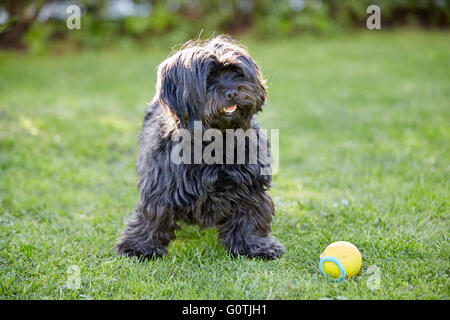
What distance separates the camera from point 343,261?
10.5ft

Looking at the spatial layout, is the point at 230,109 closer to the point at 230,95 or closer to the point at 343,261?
the point at 230,95

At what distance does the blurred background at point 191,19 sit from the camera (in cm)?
1323

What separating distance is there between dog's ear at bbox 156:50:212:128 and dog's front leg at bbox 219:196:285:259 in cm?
88

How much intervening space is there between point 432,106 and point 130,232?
5.96 metres

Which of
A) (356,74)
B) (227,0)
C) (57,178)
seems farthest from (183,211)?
(227,0)

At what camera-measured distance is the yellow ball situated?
3211 mm

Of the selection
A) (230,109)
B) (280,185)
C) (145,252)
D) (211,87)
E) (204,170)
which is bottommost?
(145,252)

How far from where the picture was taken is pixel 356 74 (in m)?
10.5

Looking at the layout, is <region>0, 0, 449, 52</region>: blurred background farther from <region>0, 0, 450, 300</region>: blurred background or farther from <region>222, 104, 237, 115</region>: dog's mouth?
<region>222, 104, 237, 115</region>: dog's mouth

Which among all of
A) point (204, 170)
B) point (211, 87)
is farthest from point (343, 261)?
point (211, 87)

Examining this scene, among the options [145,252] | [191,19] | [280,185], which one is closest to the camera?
[145,252]

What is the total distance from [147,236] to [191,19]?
1113 centimetres

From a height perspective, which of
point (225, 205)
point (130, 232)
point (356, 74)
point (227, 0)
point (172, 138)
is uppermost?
point (227, 0)
